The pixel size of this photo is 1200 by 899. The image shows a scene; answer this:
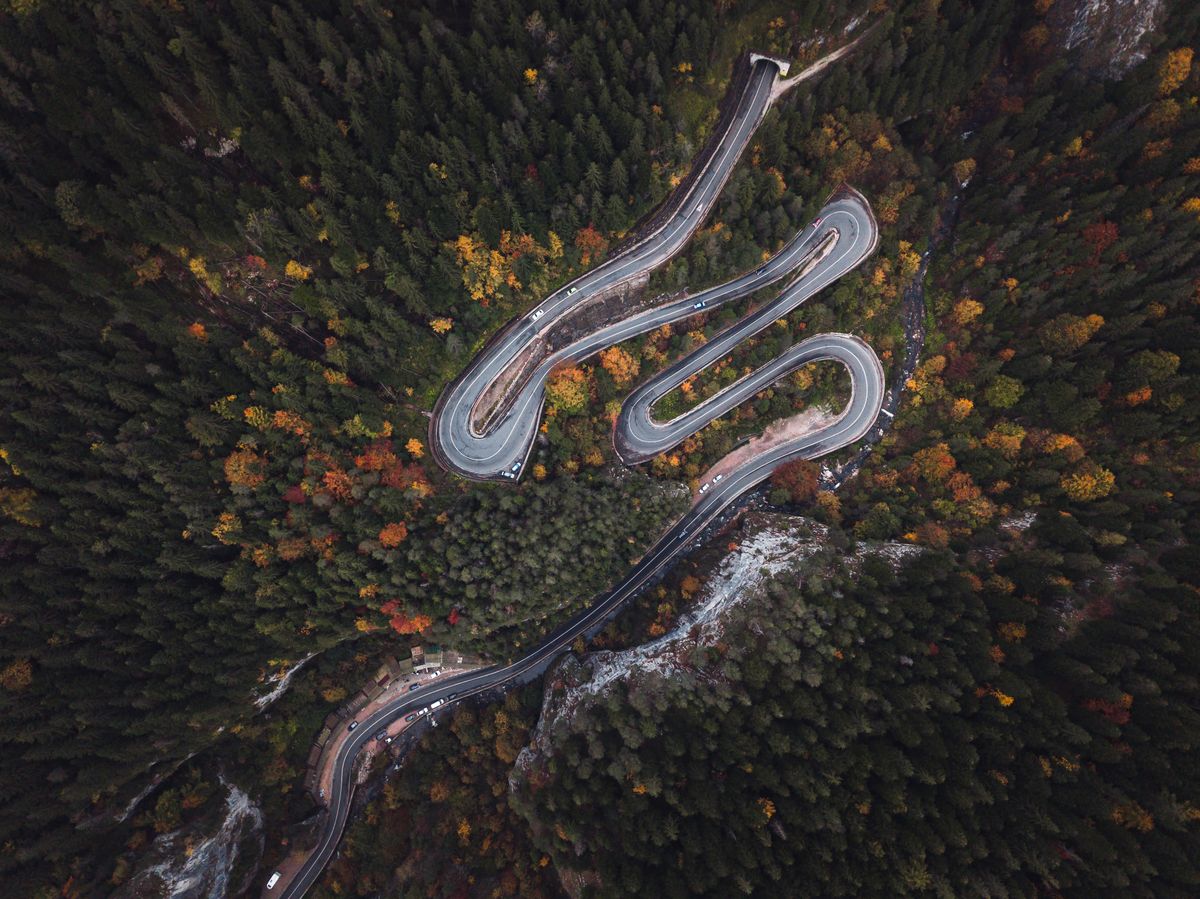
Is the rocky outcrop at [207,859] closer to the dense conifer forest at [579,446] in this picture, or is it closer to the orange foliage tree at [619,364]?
the dense conifer forest at [579,446]

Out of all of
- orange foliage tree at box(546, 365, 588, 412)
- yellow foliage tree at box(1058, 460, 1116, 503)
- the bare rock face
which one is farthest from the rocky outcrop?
the bare rock face

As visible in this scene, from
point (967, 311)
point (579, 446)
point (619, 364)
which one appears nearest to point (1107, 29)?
point (967, 311)

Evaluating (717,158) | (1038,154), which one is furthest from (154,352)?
(1038,154)

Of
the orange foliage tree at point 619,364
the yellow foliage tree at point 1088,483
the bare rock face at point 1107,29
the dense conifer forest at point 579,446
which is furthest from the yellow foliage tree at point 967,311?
the orange foliage tree at point 619,364

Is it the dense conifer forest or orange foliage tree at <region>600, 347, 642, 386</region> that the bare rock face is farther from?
orange foliage tree at <region>600, 347, 642, 386</region>

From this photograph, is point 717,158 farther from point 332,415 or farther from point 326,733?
point 326,733
